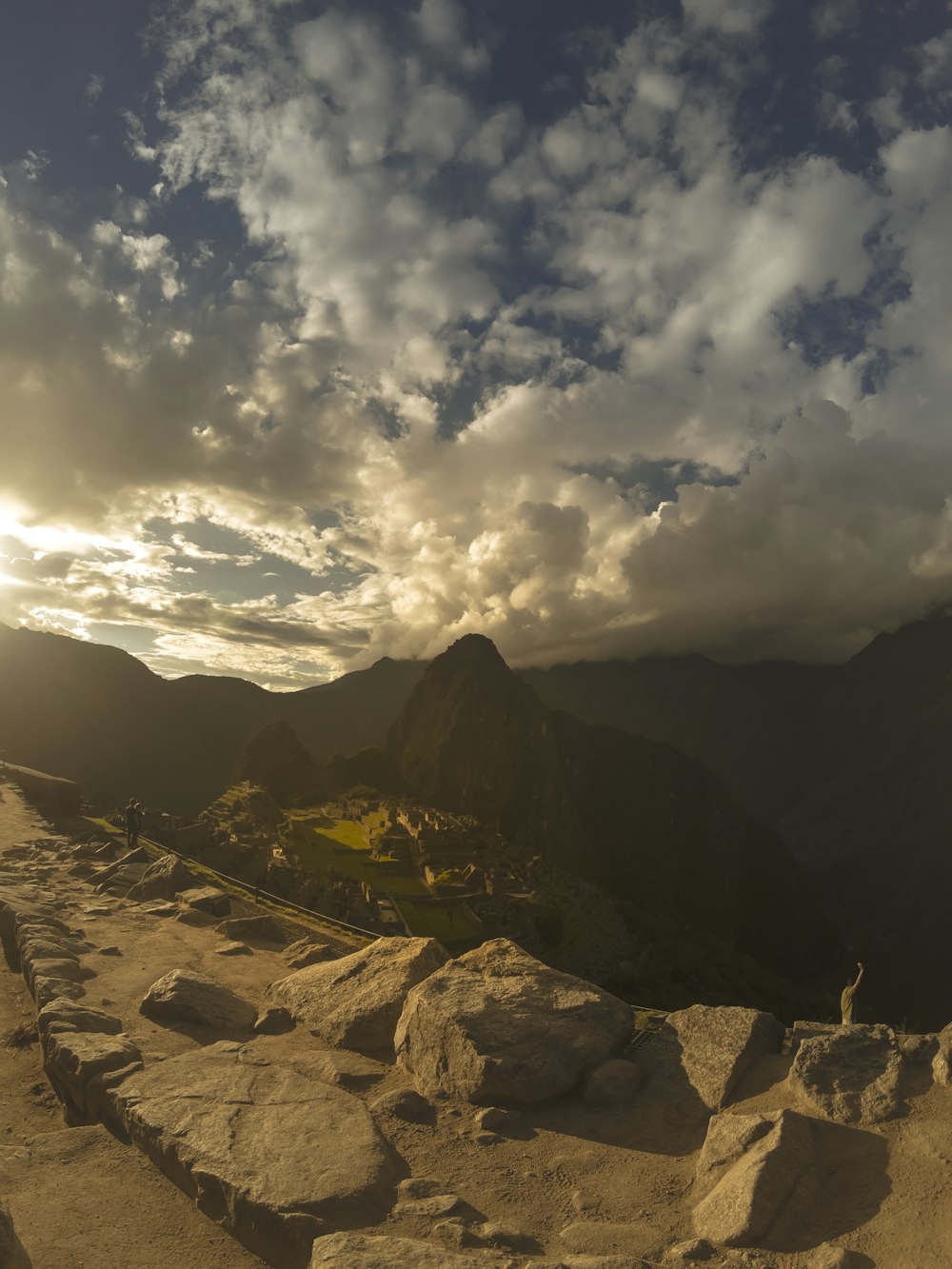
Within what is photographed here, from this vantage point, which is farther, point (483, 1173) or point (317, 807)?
point (317, 807)

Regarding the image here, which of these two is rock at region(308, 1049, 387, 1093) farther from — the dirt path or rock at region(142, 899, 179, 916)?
rock at region(142, 899, 179, 916)

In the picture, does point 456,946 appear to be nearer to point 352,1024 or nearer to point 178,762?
point 352,1024

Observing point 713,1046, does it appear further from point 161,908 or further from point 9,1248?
point 161,908

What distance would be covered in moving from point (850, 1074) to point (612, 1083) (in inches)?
80.3

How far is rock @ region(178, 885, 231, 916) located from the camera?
45.0 feet

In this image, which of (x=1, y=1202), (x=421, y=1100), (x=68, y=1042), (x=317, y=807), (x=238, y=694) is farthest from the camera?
(x=238, y=694)

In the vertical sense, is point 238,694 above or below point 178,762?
above

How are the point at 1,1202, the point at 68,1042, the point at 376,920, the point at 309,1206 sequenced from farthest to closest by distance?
the point at 376,920 → the point at 68,1042 → the point at 309,1206 → the point at 1,1202

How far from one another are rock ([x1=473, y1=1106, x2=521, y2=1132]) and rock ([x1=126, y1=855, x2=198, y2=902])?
33.6 feet

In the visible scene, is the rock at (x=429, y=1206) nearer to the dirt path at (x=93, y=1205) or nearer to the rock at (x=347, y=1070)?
the dirt path at (x=93, y=1205)

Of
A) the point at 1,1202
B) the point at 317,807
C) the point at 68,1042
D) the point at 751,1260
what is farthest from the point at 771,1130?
the point at 317,807

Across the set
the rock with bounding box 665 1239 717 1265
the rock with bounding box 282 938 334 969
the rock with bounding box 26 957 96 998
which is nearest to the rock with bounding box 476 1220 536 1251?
the rock with bounding box 665 1239 717 1265

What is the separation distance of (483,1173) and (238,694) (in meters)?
170

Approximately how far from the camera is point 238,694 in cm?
16625
